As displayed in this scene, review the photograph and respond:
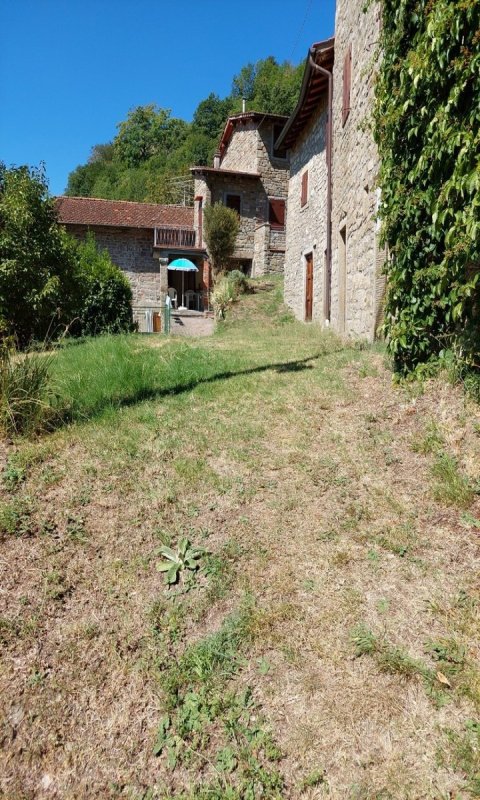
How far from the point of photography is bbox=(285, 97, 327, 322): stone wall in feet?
37.2

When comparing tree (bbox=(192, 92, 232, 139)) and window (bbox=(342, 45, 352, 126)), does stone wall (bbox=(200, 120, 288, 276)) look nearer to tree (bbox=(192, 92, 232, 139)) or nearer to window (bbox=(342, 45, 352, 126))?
window (bbox=(342, 45, 352, 126))

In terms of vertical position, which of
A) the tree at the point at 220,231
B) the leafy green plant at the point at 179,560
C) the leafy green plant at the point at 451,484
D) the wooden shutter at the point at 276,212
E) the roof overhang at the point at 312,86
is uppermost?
the roof overhang at the point at 312,86

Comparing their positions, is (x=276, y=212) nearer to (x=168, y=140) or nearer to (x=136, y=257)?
(x=136, y=257)

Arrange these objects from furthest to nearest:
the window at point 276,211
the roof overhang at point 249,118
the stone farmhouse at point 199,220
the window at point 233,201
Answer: the window at point 276,211 → the window at point 233,201 → the stone farmhouse at point 199,220 → the roof overhang at point 249,118

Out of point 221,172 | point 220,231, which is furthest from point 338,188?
point 221,172

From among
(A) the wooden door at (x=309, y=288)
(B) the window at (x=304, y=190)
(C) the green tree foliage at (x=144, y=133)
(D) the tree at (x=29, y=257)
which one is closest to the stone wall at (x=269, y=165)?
(B) the window at (x=304, y=190)

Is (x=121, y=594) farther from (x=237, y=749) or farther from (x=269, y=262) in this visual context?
(x=269, y=262)

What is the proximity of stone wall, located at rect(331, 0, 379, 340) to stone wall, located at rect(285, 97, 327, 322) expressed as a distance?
1.21 m

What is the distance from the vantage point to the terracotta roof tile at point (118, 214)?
885 inches

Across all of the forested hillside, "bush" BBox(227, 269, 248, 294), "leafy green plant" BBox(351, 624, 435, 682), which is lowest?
"leafy green plant" BBox(351, 624, 435, 682)

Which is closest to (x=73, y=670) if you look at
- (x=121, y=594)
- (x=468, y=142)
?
(x=121, y=594)

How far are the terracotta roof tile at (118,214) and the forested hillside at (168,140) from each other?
1213 centimetres

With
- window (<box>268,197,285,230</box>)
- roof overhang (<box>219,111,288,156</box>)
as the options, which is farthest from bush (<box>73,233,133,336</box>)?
roof overhang (<box>219,111,288,156</box>)

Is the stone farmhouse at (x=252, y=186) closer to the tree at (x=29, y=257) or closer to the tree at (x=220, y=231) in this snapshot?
the tree at (x=220, y=231)
